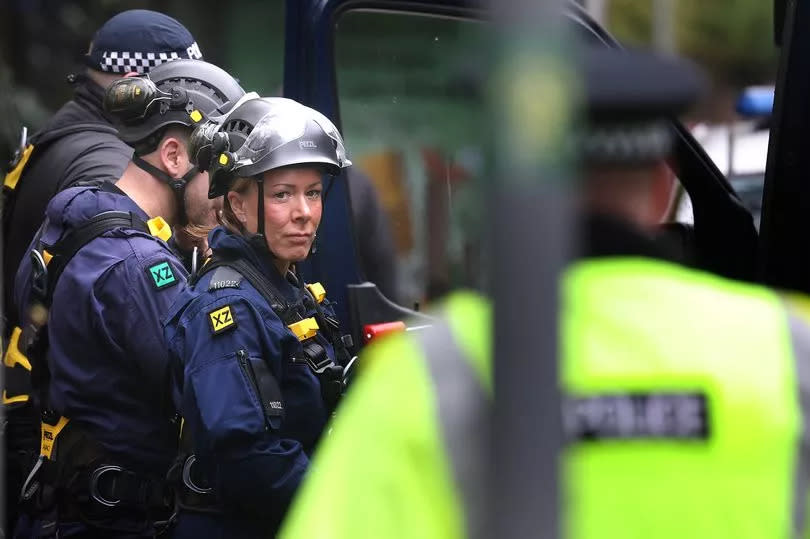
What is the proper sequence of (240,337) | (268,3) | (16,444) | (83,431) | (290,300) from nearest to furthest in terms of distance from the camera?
1. (240,337)
2. (290,300)
3. (83,431)
4. (16,444)
5. (268,3)

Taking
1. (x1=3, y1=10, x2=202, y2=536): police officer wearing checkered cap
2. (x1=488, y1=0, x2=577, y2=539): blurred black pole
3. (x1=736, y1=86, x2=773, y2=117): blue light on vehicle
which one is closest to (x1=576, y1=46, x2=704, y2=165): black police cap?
(x1=488, y1=0, x2=577, y2=539): blurred black pole

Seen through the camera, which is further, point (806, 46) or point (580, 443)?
point (806, 46)

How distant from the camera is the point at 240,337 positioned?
3168mm

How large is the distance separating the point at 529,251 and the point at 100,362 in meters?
2.72

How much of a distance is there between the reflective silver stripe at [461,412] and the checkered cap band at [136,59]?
131 inches

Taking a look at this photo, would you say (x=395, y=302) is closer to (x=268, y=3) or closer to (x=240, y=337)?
(x=240, y=337)

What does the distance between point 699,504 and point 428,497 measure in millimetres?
265

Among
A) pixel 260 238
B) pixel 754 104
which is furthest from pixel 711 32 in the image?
pixel 260 238

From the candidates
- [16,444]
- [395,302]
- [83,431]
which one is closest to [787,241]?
[395,302]

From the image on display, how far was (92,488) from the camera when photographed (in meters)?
3.65

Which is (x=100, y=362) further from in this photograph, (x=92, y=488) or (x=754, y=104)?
(x=754, y=104)

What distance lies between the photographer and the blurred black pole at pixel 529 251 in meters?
1.07

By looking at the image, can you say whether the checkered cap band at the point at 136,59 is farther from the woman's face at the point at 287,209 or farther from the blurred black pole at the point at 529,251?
the blurred black pole at the point at 529,251

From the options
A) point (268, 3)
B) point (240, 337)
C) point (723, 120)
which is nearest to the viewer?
point (240, 337)
